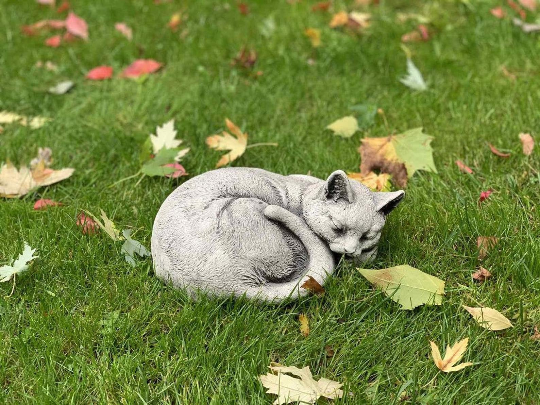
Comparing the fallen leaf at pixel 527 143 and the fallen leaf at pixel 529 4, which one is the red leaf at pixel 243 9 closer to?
the fallen leaf at pixel 529 4

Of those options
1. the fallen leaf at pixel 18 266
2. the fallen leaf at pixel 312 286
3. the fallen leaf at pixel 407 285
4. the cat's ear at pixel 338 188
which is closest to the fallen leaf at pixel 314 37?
the cat's ear at pixel 338 188

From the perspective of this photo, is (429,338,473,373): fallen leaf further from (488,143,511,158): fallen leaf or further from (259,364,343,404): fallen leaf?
(488,143,511,158): fallen leaf

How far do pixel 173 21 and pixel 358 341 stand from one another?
3.62 metres

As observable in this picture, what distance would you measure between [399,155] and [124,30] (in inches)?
110

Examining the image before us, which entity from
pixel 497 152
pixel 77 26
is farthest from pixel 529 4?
pixel 77 26

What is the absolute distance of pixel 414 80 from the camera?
14.6 feet

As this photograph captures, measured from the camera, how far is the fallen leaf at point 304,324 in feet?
8.64

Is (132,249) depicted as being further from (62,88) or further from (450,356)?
(62,88)

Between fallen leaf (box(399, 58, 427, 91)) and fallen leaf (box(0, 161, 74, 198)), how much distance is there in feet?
7.68

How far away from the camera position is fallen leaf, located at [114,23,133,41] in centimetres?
520

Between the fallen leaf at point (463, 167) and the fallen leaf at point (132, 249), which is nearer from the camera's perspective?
the fallen leaf at point (132, 249)

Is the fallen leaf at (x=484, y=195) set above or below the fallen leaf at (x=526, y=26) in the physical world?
below

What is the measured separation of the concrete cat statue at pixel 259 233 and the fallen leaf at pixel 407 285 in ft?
0.40

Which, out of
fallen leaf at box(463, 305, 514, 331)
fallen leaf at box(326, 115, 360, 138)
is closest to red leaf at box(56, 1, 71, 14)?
fallen leaf at box(326, 115, 360, 138)
